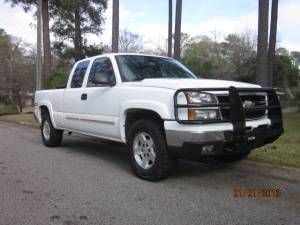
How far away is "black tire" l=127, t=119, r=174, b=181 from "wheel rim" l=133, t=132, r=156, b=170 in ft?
0.15

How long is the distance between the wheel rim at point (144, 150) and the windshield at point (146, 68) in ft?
3.56

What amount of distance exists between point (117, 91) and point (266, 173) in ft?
8.90

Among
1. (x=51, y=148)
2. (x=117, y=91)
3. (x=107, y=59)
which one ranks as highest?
(x=107, y=59)

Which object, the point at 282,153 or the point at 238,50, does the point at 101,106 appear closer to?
the point at 282,153

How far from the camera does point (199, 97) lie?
19.3 ft

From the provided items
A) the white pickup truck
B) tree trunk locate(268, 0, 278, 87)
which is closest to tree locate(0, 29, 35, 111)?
tree trunk locate(268, 0, 278, 87)

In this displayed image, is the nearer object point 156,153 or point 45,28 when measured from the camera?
point 156,153

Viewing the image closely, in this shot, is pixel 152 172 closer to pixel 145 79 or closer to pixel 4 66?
pixel 145 79

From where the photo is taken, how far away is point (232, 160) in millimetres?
7461

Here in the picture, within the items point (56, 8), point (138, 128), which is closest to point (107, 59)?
point (138, 128)

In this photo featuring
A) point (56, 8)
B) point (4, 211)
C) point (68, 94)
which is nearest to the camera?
point (4, 211)

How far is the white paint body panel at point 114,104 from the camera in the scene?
604 cm

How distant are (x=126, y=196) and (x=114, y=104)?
77.9 inches

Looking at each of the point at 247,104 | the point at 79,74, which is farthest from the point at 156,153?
the point at 79,74
